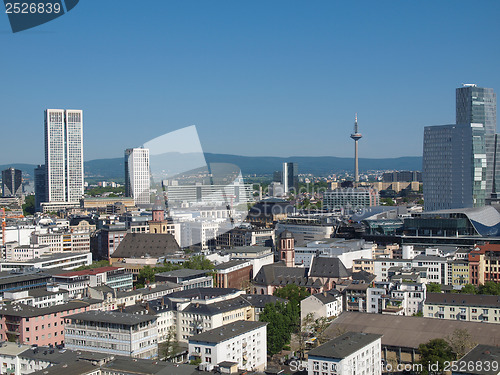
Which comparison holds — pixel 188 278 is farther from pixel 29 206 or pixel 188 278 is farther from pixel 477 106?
pixel 29 206

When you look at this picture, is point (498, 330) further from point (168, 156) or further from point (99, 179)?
point (99, 179)

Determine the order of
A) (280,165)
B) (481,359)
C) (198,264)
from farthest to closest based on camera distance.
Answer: (280,165) < (198,264) < (481,359)

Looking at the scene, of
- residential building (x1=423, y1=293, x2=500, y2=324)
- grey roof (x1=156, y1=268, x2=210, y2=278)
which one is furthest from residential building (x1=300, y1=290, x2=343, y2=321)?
grey roof (x1=156, y1=268, x2=210, y2=278)

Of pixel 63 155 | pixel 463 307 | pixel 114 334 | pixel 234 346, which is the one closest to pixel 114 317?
pixel 114 334

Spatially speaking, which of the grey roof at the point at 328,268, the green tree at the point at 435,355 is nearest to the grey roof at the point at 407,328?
the green tree at the point at 435,355

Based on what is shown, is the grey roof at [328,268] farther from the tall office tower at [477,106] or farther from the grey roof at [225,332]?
the tall office tower at [477,106]

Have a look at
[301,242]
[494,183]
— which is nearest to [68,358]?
[301,242]
